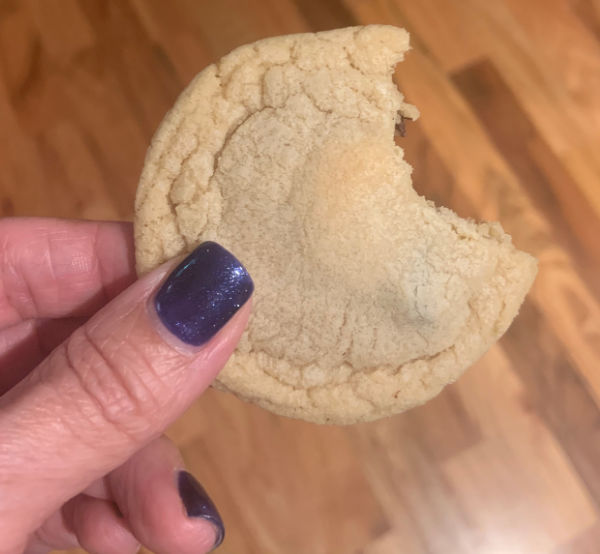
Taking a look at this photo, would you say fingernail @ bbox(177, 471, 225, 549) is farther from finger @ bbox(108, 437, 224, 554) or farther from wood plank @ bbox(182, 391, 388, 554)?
wood plank @ bbox(182, 391, 388, 554)

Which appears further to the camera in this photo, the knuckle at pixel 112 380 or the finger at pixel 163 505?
the finger at pixel 163 505

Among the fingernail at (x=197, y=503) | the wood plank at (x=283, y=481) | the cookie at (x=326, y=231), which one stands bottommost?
the wood plank at (x=283, y=481)

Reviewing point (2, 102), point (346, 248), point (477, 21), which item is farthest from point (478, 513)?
point (2, 102)

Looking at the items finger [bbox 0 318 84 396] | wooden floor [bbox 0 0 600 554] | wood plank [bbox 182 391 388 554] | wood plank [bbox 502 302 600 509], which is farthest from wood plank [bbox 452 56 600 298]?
finger [bbox 0 318 84 396]

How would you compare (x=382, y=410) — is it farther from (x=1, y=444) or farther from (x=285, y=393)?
(x=1, y=444)

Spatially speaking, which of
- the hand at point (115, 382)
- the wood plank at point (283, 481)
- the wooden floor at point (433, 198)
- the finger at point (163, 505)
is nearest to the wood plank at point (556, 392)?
the wooden floor at point (433, 198)

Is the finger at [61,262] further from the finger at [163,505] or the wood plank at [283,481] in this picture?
the wood plank at [283,481]

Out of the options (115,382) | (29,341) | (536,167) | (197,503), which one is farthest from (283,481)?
(536,167)
